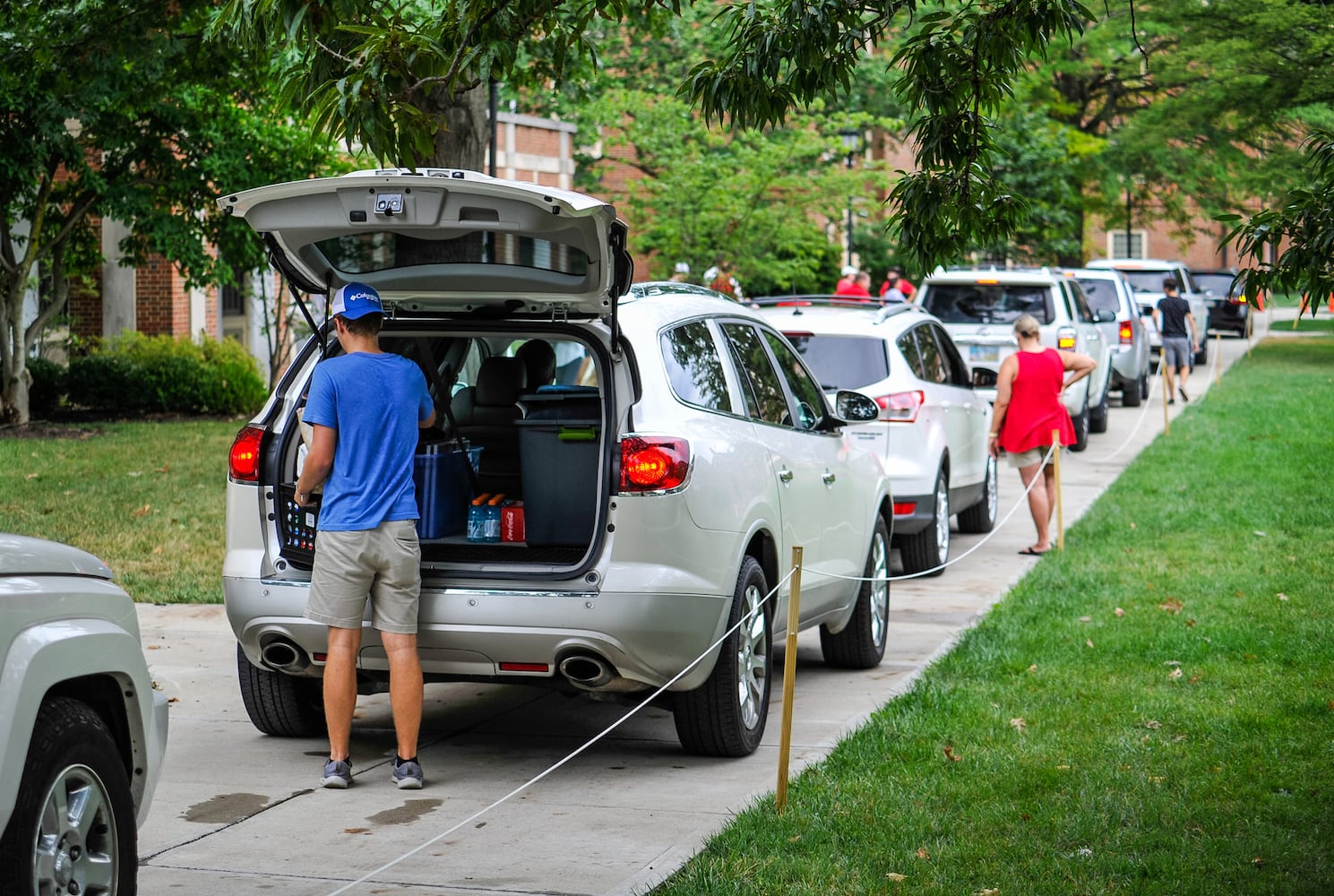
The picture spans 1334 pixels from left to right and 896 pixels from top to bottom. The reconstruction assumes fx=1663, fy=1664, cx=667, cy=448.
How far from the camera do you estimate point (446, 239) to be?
655cm

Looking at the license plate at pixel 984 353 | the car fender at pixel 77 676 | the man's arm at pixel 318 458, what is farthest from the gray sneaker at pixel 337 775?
the license plate at pixel 984 353

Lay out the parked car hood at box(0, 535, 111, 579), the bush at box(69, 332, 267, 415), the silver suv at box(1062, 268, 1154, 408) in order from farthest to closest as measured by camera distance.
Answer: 1. the silver suv at box(1062, 268, 1154, 408)
2. the bush at box(69, 332, 267, 415)
3. the parked car hood at box(0, 535, 111, 579)

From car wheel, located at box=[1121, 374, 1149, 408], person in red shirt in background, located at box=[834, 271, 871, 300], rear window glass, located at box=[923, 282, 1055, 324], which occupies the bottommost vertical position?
car wheel, located at box=[1121, 374, 1149, 408]

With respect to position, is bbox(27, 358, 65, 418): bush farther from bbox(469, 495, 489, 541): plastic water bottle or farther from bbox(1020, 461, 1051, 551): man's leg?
bbox(469, 495, 489, 541): plastic water bottle

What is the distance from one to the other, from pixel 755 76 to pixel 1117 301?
20.4 metres

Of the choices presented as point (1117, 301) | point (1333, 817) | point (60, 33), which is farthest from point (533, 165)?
point (1333, 817)

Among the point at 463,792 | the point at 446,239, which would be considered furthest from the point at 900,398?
the point at 463,792

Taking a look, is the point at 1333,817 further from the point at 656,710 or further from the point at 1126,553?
the point at 1126,553

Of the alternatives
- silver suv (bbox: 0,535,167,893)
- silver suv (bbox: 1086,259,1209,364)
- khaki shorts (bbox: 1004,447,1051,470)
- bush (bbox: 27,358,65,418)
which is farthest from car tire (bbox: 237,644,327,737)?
silver suv (bbox: 1086,259,1209,364)

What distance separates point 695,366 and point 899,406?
4799 millimetres

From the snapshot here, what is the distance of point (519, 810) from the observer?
618 centimetres

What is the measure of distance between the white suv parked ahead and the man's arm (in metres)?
5.72

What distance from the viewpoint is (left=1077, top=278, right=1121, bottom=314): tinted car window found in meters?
25.7

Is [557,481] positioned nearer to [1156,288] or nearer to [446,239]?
[446,239]
